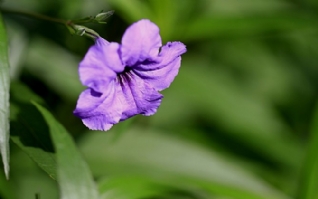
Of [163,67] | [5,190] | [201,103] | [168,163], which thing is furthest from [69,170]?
[201,103]

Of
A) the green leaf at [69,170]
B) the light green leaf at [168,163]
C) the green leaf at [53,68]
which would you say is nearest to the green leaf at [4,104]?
the green leaf at [69,170]

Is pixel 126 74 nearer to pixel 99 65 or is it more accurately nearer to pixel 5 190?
pixel 99 65

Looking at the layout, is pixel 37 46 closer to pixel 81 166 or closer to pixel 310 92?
pixel 81 166

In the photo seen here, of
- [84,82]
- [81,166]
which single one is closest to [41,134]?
[81,166]

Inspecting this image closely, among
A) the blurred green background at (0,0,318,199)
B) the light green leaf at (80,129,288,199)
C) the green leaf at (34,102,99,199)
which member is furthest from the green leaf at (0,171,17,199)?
the green leaf at (34,102,99,199)

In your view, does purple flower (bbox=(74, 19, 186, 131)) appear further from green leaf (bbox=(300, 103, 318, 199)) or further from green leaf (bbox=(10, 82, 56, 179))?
green leaf (bbox=(300, 103, 318, 199))

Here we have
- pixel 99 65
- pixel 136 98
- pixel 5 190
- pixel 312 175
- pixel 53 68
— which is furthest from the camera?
pixel 53 68

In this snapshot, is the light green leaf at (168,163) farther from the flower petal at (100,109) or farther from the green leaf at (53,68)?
the flower petal at (100,109)
